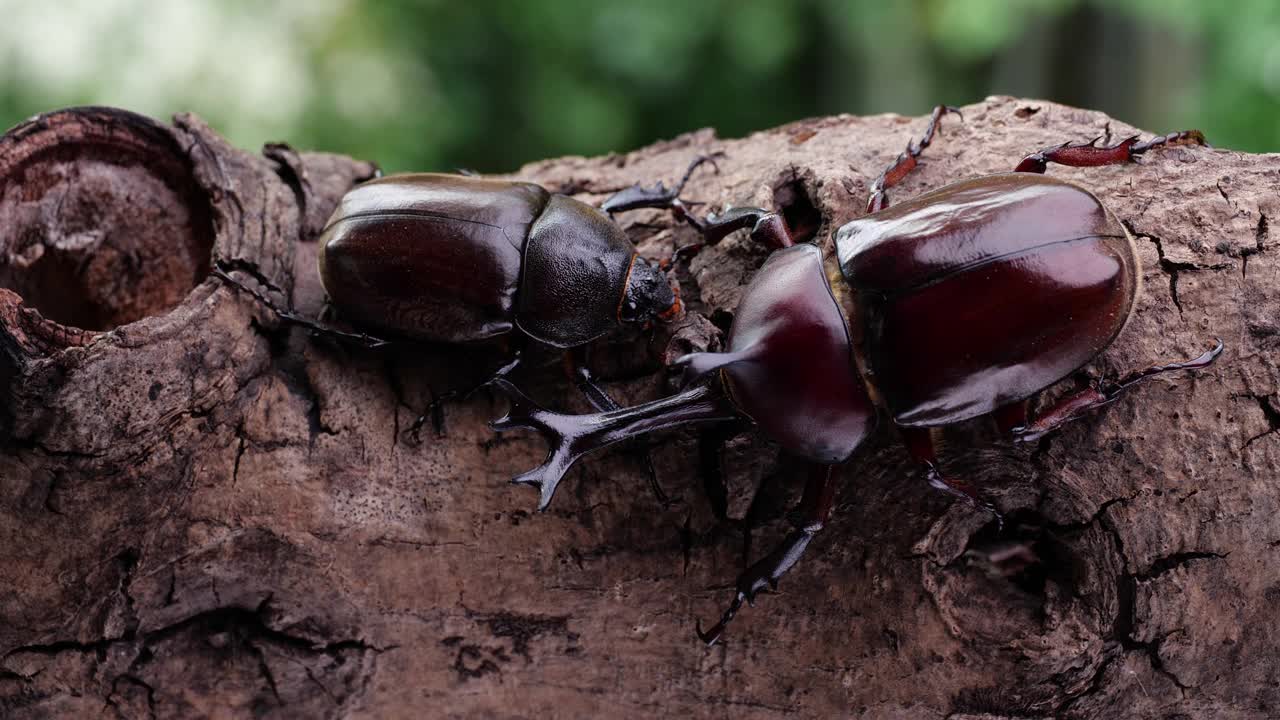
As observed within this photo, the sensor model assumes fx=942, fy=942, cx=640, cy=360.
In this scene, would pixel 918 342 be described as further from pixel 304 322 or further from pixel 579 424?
pixel 304 322

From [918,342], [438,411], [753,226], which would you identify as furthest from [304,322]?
[918,342]

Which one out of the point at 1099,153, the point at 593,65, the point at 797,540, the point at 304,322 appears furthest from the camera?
the point at 593,65

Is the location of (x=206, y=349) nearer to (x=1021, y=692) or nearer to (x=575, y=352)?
(x=575, y=352)

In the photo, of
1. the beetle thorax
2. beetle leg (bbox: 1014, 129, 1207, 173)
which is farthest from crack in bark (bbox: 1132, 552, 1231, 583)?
beetle leg (bbox: 1014, 129, 1207, 173)

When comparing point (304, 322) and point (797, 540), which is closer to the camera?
point (797, 540)

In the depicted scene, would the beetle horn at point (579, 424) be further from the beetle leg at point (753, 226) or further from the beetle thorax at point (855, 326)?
the beetle leg at point (753, 226)

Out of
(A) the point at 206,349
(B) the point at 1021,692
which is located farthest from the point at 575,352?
(B) the point at 1021,692

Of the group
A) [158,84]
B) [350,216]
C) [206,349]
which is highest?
[158,84]

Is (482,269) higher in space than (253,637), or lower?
higher

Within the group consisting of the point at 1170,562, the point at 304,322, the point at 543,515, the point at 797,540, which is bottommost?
the point at 1170,562
